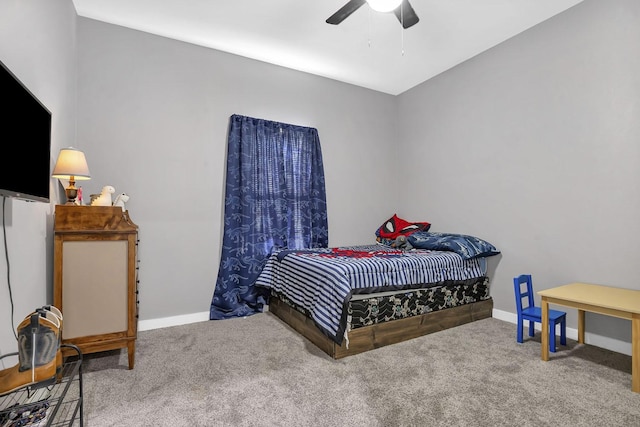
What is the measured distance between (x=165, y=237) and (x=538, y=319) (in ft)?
10.8

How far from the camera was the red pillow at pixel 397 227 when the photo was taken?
154 inches

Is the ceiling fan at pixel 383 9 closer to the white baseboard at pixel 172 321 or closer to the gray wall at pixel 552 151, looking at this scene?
the gray wall at pixel 552 151

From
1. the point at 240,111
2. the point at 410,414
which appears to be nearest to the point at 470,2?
the point at 240,111

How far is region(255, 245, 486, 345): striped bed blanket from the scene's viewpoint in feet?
7.64

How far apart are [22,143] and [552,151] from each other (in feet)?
11.9

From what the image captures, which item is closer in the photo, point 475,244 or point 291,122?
point 475,244

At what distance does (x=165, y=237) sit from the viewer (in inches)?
121

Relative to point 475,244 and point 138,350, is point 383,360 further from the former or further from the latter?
point 138,350

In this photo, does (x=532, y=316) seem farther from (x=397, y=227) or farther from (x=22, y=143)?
(x=22, y=143)

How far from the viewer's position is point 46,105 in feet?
6.51

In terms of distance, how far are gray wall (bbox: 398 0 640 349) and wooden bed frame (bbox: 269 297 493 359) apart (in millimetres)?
423

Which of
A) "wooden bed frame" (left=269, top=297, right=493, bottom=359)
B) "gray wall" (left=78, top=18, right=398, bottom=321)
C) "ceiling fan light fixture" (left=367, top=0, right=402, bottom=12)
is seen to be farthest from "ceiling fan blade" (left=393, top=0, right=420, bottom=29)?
"wooden bed frame" (left=269, top=297, right=493, bottom=359)

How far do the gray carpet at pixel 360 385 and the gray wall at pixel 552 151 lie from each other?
0.78 m

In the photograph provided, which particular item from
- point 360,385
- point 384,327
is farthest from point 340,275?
point 360,385
